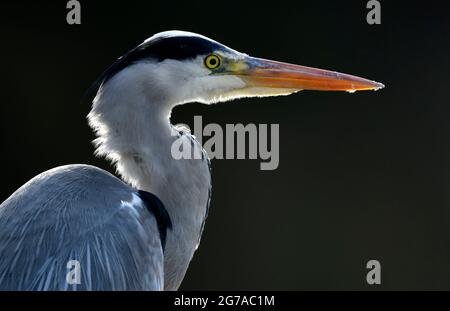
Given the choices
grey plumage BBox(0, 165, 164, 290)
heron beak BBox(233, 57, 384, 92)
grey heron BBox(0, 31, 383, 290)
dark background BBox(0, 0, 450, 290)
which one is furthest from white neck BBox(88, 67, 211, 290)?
dark background BBox(0, 0, 450, 290)

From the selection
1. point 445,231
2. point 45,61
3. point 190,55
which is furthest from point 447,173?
point 190,55

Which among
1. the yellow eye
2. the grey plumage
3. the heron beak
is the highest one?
the yellow eye

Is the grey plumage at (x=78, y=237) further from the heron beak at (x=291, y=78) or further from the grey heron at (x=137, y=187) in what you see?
the heron beak at (x=291, y=78)

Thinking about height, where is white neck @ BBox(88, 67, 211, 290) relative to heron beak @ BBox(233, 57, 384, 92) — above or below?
below

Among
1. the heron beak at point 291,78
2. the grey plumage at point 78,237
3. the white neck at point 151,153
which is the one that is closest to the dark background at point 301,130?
the heron beak at point 291,78

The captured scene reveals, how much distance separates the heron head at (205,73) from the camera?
2090 mm

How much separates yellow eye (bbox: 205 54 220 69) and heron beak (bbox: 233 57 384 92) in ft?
0.23

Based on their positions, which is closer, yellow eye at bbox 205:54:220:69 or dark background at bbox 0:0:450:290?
yellow eye at bbox 205:54:220:69

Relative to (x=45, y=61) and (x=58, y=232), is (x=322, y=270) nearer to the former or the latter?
(x=45, y=61)

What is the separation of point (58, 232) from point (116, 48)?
2177 mm

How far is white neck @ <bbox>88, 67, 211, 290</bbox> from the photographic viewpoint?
80.5 inches

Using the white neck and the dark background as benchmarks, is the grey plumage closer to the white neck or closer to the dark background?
the white neck
